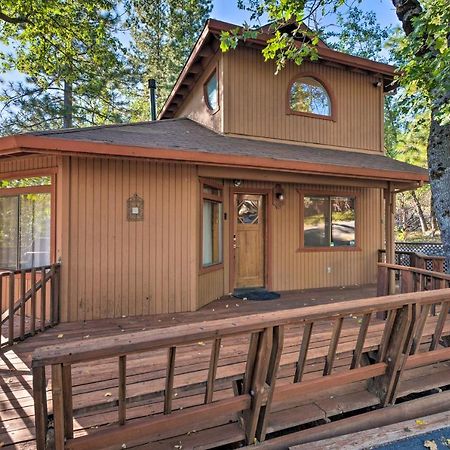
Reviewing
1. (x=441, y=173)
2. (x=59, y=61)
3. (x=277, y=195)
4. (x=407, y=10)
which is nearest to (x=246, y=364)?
(x=441, y=173)

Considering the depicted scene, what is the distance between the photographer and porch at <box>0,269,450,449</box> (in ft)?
5.48

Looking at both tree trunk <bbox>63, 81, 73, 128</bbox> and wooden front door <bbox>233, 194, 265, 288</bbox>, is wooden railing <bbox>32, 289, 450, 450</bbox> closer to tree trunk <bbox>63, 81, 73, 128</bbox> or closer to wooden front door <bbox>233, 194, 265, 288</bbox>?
wooden front door <bbox>233, 194, 265, 288</bbox>

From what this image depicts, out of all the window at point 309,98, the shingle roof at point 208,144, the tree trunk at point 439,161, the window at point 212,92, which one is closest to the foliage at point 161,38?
the window at point 212,92

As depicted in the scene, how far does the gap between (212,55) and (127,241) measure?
172 inches

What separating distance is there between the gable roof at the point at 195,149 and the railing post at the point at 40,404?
297 centimetres

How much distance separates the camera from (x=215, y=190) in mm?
5789

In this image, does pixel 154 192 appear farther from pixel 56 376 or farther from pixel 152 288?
pixel 56 376

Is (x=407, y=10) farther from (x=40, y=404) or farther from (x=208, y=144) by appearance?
(x=40, y=404)

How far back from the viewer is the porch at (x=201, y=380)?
167 centimetres

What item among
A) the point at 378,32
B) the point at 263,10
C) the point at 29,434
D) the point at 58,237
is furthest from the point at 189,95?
the point at 378,32

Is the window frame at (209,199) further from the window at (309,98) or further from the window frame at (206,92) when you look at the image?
the window at (309,98)

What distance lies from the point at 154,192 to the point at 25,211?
210 cm

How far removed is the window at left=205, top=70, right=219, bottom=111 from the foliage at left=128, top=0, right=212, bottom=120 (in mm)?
8554

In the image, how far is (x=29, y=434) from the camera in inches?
82.4
